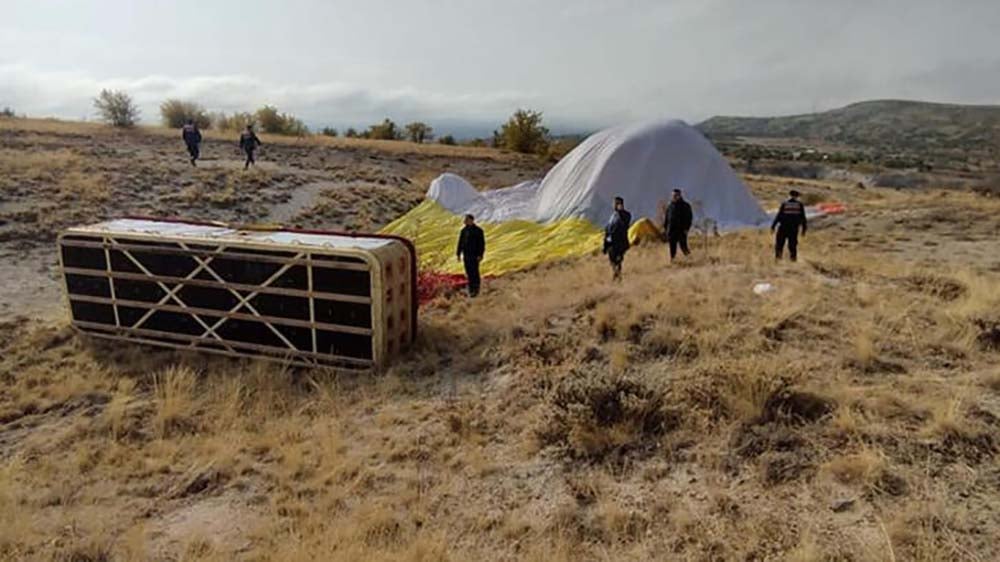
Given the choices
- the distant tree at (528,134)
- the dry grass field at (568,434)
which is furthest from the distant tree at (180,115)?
the dry grass field at (568,434)

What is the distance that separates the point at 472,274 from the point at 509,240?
4934mm

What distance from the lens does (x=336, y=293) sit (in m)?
8.85

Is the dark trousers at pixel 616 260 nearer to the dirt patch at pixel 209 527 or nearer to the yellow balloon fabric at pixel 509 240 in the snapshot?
the yellow balloon fabric at pixel 509 240

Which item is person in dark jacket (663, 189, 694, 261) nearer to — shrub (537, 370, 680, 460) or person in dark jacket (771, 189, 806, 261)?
person in dark jacket (771, 189, 806, 261)

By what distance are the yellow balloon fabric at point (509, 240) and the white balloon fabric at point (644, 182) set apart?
64cm

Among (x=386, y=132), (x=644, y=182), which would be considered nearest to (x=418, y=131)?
(x=386, y=132)

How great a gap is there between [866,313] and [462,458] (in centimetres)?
513

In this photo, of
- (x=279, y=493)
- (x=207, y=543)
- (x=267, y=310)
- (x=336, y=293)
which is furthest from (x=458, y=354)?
(x=207, y=543)

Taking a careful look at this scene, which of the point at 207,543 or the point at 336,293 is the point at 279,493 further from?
the point at 336,293

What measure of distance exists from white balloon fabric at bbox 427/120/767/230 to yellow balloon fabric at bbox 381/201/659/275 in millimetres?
640

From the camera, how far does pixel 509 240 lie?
1672cm

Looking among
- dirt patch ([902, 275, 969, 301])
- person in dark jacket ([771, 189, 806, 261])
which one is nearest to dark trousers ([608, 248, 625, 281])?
person in dark jacket ([771, 189, 806, 261])

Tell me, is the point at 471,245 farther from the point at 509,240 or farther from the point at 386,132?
the point at 386,132

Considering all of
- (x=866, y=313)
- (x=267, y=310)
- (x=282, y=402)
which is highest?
(x=866, y=313)
